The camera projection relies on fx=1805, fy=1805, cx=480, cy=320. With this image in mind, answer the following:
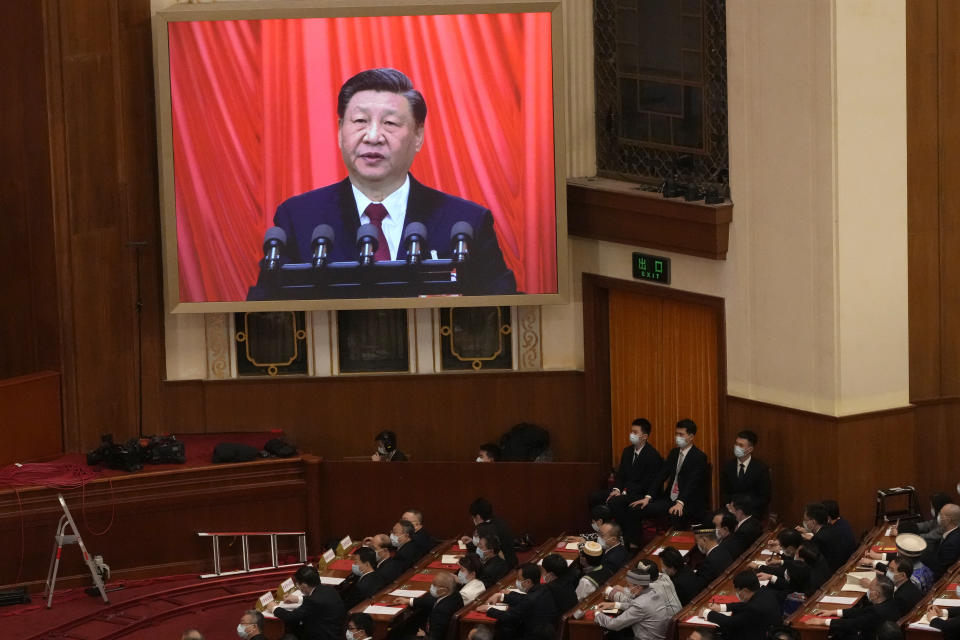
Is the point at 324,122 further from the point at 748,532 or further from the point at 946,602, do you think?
the point at 946,602

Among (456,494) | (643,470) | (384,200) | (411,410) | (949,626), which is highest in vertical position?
(384,200)

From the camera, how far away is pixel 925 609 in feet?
42.2

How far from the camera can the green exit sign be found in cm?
1717

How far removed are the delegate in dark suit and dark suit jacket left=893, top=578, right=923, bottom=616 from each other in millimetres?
3452

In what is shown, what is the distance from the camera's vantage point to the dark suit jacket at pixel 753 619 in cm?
1301

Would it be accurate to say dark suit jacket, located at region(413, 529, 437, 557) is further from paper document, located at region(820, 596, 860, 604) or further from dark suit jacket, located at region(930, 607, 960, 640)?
dark suit jacket, located at region(930, 607, 960, 640)

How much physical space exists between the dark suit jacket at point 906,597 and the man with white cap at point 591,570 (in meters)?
2.36

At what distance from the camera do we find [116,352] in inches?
703

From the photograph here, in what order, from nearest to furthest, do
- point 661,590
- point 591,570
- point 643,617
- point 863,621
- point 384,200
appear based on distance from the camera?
point 863,621 < point 643,617 < point 661,590 < point 591,570 < point 384,200

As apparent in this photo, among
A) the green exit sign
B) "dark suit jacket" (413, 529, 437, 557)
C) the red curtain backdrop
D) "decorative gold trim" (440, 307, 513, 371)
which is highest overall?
the red curtain backdrop

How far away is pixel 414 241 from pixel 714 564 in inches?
193

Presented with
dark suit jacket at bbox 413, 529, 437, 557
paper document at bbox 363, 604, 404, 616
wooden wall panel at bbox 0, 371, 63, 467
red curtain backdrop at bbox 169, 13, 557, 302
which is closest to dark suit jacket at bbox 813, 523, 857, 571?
dark suit jacket at bbox 413, 529, 437, 557

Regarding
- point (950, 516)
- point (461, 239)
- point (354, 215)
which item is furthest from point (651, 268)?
point (950, 516)

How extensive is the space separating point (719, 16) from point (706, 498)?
4.50 meters
